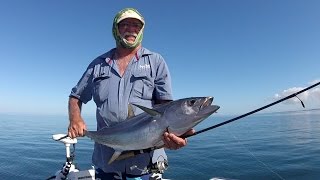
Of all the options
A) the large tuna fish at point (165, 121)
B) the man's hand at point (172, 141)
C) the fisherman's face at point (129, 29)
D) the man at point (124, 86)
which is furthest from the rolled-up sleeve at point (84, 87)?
the man's hand at point (172, 141)

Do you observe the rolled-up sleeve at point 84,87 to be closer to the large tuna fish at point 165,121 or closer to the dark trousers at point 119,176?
the dark trousers at point 119,176

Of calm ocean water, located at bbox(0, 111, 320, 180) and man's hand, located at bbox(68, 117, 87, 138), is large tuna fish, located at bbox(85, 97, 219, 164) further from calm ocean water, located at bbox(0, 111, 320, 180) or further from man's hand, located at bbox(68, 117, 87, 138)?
calm ocean water, located at bbox(0, 111, 320, 180)

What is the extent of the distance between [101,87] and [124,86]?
0.31 meters

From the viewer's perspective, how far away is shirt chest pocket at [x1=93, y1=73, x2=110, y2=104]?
3781 millimetres

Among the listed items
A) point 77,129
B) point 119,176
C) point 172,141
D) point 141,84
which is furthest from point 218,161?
point 172,141

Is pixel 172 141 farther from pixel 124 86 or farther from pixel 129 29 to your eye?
pixel 129 29

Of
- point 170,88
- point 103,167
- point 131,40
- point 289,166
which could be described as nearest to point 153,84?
point 170,88

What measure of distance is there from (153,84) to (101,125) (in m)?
0.83

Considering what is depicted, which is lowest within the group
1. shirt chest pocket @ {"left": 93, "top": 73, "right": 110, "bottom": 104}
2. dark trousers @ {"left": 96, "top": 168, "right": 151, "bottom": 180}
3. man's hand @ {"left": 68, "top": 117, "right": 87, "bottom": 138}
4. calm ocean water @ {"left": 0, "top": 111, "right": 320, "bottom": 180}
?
calm ocean water @ {"left": 0, "top": 111, "right": 320, "bottom": 180}

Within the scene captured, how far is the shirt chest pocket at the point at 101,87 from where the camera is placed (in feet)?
12.4

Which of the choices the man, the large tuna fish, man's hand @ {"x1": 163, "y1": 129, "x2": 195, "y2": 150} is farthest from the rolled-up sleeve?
man's hand @ {"x1": 163, "y1": 129, "x2": 195, "y2": 150}

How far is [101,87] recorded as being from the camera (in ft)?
12.6

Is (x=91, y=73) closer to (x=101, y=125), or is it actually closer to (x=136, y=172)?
(x=101, y=125)

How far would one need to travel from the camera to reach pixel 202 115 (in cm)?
287
